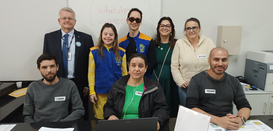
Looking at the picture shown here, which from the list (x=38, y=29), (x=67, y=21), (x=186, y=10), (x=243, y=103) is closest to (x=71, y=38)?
(x=67, y=21)

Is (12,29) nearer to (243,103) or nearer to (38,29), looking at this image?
(38,29)

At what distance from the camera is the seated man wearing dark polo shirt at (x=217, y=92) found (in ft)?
5.12

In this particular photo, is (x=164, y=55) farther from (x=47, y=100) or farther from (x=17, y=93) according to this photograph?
(x=17, y=93)

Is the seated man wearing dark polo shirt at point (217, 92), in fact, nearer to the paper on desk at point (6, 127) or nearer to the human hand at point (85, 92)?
the human hand at point (85, 92)

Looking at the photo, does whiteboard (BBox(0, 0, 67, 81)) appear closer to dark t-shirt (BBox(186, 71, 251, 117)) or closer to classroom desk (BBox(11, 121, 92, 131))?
classroom desk (BBox(11, 121, 92, 131))

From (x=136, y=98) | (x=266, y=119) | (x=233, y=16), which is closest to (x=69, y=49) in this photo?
(x=136, y=98)

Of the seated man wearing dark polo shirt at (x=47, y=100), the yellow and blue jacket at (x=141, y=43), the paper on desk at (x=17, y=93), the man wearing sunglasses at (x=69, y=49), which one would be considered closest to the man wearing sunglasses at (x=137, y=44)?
the yellow and blue jacket at (x=141, y=43)

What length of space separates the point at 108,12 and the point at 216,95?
1.92 m

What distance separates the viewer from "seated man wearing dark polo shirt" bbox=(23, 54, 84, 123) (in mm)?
1583

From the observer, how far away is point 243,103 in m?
1.54

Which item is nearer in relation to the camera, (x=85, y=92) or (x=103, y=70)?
(x=103, y=70)

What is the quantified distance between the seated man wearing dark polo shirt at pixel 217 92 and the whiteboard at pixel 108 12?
1349mm

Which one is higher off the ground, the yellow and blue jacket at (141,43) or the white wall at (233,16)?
→ the white wall at (233,16)

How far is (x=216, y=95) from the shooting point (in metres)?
1.58
